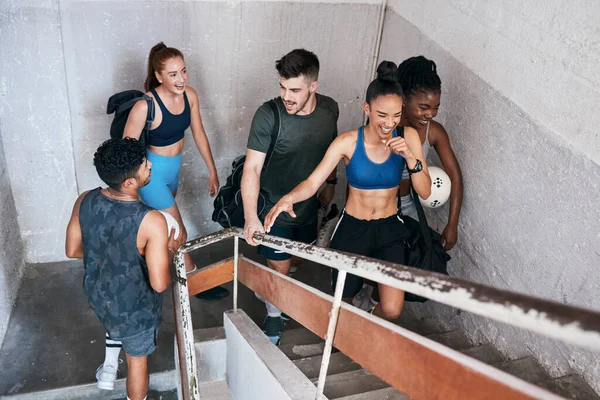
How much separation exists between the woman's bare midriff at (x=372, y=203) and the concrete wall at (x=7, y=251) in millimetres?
2674

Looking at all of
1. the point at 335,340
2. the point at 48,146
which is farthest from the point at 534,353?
the point at 48,146

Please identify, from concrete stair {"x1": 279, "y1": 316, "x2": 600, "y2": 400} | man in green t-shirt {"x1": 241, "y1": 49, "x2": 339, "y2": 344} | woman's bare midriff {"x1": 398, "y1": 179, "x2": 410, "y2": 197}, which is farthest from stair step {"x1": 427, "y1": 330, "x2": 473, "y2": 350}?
man in green t-shirt {"x1": 241, "y1": 49, "x2": 339, "y2": 344}

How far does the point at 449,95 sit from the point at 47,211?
3411 millimetres

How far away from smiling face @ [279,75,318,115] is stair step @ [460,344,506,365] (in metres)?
1.80

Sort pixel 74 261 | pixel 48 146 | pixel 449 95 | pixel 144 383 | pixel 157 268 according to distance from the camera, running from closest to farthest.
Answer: pixel 157 268 < pixel 144 383 < pixel 449 95 < pixel 48 146 < pixel 74 261

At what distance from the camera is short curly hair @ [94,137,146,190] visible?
253 cm

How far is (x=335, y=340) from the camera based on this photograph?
2.00 meters

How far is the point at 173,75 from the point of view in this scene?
3.44 meters

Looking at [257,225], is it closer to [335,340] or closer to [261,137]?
[261,137]

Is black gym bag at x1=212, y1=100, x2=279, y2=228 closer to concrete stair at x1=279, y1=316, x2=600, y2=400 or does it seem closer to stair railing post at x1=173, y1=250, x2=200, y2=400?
stair railing post at x1=173, y1=250, x2=200, y2=400

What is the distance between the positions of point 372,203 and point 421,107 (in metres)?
0.64

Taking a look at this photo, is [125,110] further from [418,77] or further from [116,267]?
[418,77]

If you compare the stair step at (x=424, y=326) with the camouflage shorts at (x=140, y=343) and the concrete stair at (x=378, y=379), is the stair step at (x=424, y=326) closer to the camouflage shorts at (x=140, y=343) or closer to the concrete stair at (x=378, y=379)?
the concrete stair at (x=378, y=379)

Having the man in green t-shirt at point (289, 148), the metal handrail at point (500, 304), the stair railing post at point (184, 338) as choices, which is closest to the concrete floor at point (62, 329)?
the man in green t-shirt at point (289, 148)
